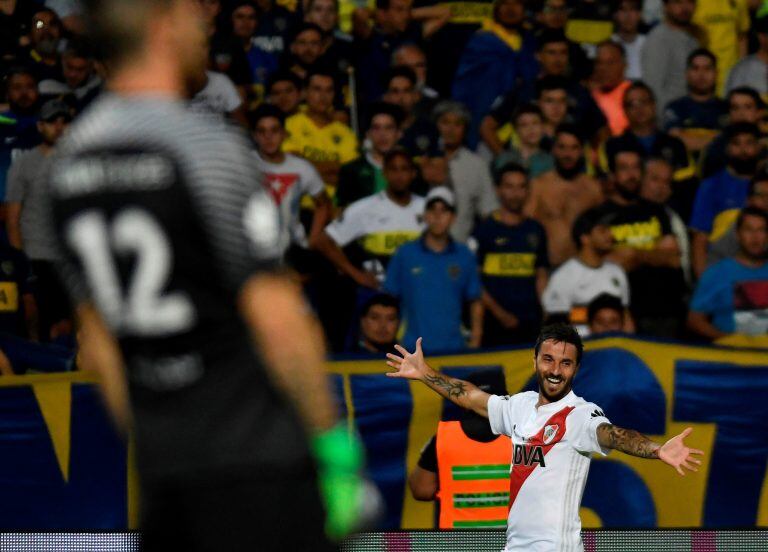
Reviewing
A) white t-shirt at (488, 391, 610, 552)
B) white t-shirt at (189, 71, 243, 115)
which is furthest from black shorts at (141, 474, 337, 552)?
white t-shirt at (189, 71, 243, 115)

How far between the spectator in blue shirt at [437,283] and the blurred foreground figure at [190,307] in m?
7.32

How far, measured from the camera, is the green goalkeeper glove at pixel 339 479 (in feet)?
9.82

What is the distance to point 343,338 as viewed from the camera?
1091cm

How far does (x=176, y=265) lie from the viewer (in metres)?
2.89

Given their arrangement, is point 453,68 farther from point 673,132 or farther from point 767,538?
point 767,538

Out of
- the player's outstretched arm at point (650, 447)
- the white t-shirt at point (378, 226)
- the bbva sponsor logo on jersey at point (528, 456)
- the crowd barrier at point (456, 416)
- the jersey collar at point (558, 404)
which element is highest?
the player's outstretched arm at point (650, 447)

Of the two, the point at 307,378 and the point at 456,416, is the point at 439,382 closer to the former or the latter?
the point at 456,416

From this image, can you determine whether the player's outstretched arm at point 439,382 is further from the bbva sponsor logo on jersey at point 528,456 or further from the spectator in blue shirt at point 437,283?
the spectator in blue shirt at point 437,283

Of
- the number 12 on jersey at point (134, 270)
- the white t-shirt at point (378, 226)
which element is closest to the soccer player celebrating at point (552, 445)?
the number 12 on jersey at point (134, 270)

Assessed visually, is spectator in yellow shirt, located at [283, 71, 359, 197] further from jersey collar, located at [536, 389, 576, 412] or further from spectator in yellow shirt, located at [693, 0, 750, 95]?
jersey collar, located at [536, 389, 576, 412]

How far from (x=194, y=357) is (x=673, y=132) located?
10.2 meters

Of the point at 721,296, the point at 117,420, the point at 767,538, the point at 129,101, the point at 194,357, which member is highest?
the point at 129,101

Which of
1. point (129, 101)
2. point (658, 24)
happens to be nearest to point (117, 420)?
point (129, 101)

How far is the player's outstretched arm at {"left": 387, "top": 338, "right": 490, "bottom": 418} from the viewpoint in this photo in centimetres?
674
